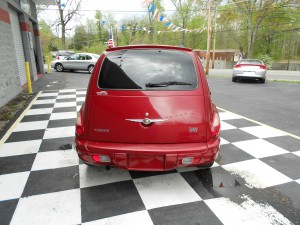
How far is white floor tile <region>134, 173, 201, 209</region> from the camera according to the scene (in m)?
2.61

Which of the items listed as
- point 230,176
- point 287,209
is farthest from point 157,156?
point 287,209

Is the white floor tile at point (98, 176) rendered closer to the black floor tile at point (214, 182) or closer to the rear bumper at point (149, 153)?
the rear bumper at point (149, 153)

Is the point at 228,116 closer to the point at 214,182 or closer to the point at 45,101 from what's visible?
the point at 214,182

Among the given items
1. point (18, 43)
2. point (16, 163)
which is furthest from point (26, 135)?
point (18, 43)

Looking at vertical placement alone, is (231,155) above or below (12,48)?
below

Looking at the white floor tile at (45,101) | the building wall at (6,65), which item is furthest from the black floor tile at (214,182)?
the building wall at (6,65)

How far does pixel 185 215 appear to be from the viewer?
2.39 metres

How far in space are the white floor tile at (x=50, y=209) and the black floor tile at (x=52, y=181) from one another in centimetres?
11

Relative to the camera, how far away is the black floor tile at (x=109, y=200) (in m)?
2.40

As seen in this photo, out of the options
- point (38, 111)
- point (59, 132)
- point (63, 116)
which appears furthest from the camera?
point (38, 111)

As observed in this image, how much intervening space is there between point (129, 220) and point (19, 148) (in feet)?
8.47

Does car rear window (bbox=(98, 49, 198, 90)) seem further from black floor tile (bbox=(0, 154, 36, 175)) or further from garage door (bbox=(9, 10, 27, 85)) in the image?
garage door (bbox=(9, 10, 27, 85))

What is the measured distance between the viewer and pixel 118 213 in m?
2.40

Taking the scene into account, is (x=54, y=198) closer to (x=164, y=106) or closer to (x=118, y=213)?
(x=118, y=213)
